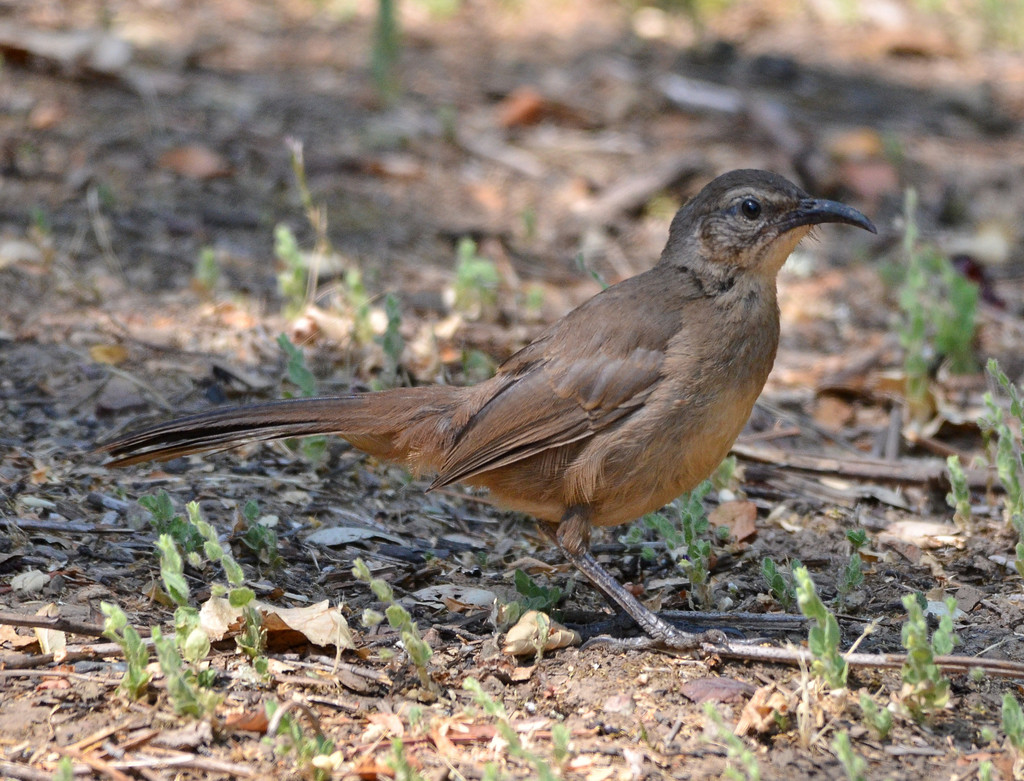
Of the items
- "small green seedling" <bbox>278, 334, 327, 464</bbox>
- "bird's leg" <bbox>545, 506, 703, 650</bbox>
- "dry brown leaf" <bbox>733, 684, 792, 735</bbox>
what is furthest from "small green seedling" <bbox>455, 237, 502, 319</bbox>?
"dry brown leaf" <bbox>733, 684, 792, 735</bbox>

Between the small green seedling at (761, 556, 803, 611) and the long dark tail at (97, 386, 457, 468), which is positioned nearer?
the small green seedling at (761, 556, 803, 611)

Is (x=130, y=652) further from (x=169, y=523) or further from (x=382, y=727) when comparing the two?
(x=169, y=523)

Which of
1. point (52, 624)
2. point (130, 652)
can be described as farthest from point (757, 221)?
point (52, 624)

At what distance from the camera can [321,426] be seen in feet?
13.6

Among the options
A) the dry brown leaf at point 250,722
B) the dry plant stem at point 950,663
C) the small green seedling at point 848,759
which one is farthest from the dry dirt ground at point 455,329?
the small green seedling at point 848,759

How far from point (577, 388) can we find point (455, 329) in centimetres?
188

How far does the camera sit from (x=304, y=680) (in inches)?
133

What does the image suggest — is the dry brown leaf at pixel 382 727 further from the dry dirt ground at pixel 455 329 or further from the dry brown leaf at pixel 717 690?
the dry brown leaf at pixel 717 690

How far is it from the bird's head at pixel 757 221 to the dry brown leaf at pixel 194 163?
3.85 meters

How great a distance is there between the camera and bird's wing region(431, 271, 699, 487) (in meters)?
4.02

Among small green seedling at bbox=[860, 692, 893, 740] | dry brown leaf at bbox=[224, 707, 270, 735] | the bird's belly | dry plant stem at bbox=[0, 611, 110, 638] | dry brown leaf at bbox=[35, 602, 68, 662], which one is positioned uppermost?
the bird's belly

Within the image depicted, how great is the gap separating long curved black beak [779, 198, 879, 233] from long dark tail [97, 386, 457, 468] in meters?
1.36

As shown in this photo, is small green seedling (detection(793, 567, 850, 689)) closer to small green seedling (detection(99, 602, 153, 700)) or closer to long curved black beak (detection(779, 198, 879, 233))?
long curved black beak (detection(779, 198, 879, 233))

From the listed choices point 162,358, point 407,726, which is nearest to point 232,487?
point 162,358
